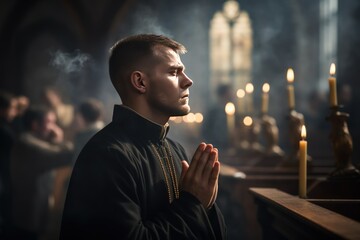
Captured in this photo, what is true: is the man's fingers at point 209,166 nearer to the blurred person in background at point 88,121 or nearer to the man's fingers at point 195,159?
the man's fingers at point 195,159

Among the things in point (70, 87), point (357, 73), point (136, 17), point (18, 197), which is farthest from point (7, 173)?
point (70, 87)

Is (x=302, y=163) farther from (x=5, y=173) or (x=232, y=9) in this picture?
(x=232, y=9)

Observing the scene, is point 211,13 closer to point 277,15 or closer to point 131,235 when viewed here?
point 277,15

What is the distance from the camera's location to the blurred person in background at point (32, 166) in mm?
5355

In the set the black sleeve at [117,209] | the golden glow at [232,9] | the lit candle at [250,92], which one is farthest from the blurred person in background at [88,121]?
the golden glow at [232,9]

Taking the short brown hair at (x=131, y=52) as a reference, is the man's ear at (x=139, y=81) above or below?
below

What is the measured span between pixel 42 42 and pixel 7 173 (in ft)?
31.0

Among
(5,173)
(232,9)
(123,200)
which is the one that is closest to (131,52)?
(123,200)

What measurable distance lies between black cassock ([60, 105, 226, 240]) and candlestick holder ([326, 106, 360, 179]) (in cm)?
89

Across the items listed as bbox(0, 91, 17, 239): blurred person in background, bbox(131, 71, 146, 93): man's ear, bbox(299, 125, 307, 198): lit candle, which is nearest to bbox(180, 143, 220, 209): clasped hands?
bbox(131, 71, 146, 93): man's ear

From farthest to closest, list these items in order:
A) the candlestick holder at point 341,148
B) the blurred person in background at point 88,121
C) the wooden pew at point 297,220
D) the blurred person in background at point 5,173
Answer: the blurred person in background at point 88,121 → the blurred person in background at point 5,173 → the candlestick holder at point 341,148 → the wooden pew at point 297,220

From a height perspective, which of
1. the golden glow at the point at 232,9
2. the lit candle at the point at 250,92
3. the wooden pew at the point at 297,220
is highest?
the golden glow at the point at 232,9

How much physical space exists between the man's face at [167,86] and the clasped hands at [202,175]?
234 millimetres

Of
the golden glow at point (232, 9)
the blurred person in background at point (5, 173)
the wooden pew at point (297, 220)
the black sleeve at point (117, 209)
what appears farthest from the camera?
the golden glow at point (232, 9)
